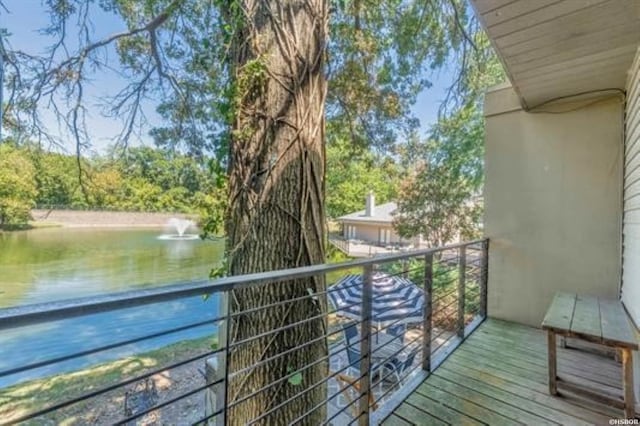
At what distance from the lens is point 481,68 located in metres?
4.09

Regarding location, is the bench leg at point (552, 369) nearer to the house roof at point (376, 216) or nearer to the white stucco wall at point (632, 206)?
the white stucco wall at point (632, 206)

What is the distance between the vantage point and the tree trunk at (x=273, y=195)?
66.5 inches

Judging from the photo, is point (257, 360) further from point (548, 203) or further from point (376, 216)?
point (376, 216)

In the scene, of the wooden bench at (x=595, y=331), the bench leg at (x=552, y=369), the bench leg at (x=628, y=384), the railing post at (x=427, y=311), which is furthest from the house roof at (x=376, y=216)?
the bench leg at (x=628, y=384)

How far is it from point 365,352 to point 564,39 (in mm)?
2349

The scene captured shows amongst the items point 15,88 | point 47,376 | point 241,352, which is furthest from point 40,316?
point 47,376

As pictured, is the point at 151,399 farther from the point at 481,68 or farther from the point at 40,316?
the point at 481,68

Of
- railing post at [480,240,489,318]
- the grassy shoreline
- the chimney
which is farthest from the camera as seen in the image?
the chimney

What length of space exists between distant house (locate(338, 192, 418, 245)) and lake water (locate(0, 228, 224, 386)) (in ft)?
29.3

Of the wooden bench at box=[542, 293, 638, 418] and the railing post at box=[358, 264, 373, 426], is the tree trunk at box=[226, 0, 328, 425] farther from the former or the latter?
the wooden bench at box=[542, 293, 638, 418]

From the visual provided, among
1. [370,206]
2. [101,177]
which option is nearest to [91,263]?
[101,177]

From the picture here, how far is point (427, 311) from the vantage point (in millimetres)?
2389

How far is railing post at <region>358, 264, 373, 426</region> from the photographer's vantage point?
1.80m

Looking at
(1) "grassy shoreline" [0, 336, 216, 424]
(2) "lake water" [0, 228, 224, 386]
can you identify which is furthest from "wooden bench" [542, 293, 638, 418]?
(2) "lake water" [0, 228, 224, 386]
